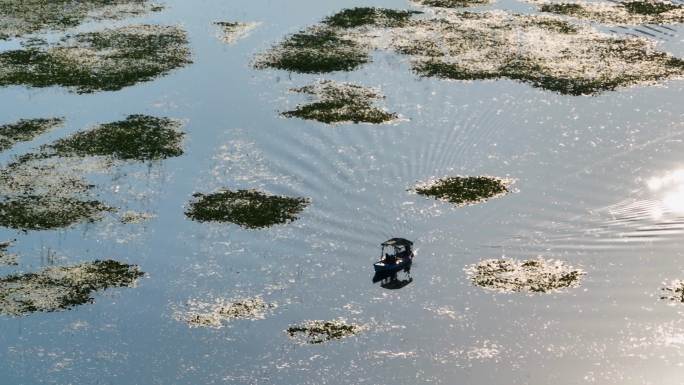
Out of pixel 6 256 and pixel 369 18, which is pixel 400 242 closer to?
pixel 6 256

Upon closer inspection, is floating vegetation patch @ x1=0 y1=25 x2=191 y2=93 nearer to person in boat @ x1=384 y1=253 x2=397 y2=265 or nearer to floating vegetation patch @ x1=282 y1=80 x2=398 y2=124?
floating vegetation patch @ x1=282 y1=80 x2=398 y2=124

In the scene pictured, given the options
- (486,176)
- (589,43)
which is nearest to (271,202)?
(486,176)

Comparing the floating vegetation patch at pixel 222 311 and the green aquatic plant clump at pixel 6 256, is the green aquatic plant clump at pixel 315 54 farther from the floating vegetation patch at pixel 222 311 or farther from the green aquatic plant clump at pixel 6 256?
the floating vegetation patch at pixel 222 311

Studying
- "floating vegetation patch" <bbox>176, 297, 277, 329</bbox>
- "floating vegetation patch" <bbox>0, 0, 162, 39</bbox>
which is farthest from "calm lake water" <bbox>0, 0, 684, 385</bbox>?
"floating vegetation patch" <bbox>0, 0, 162, 39</bbox>

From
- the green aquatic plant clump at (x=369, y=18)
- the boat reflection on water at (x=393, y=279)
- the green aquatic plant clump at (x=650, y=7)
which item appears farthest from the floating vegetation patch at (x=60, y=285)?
the green aquatic plant clump at (x=650, y=7)

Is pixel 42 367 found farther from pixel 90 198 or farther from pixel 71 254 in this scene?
pixel 90 198
